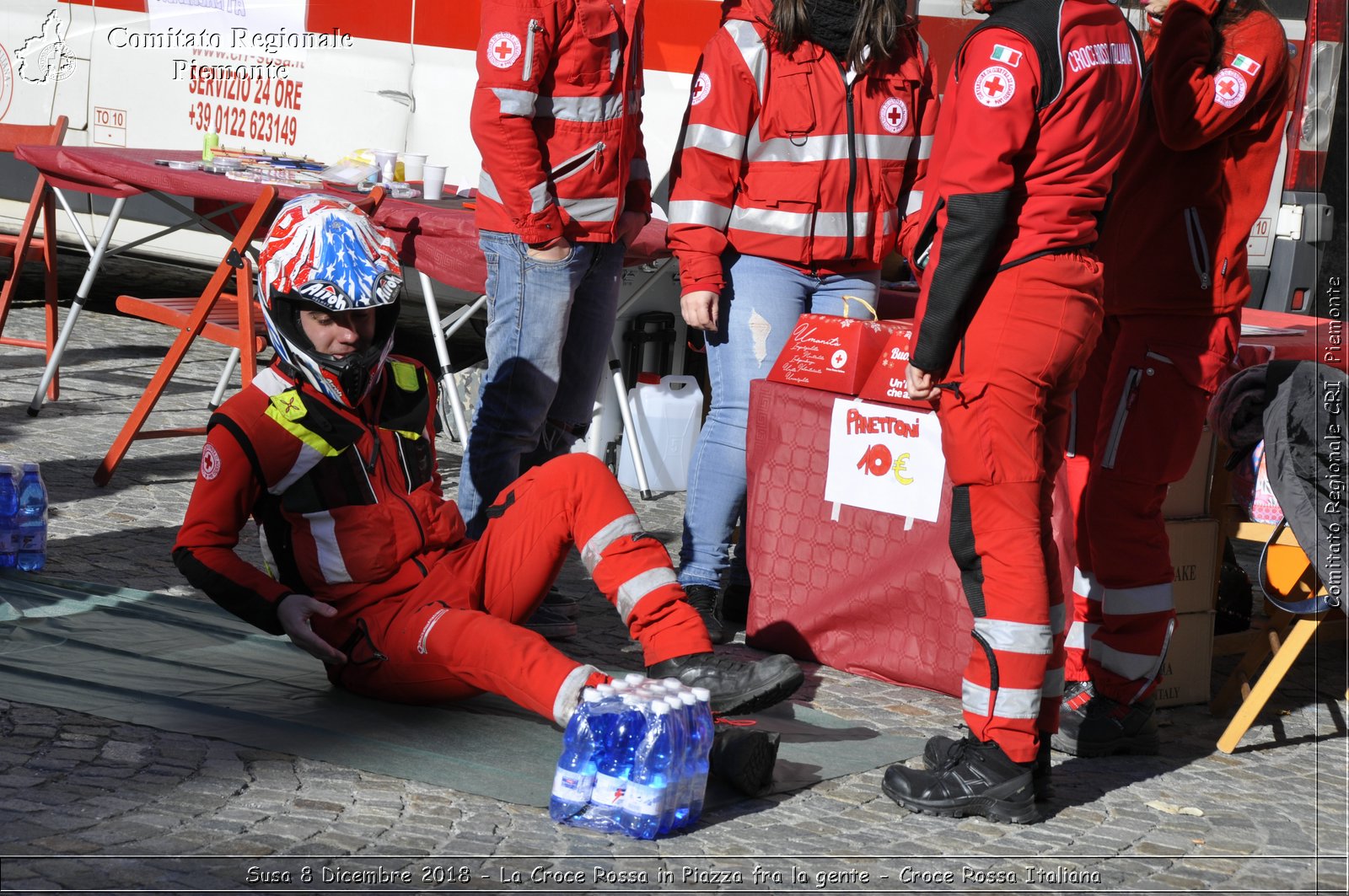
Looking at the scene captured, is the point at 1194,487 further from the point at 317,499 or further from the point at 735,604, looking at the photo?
the point at 317,499

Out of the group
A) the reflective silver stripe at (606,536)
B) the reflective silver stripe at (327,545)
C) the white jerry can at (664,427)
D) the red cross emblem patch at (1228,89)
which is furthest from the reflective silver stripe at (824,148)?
the white jerry can at (664,427)

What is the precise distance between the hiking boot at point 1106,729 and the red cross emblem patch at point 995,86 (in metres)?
1.75

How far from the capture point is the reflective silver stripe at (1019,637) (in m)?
3.67

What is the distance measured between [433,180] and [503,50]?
237cm

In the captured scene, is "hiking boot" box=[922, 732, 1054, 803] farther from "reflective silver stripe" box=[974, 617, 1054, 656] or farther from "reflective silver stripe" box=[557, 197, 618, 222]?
"reflective silver stripe" box=[557, 197, 618, 222]

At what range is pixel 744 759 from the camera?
3645 millimetres

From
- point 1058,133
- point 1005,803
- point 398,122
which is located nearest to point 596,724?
point 1005,803

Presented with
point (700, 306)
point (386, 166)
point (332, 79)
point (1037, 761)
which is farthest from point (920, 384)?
point (332, 79)

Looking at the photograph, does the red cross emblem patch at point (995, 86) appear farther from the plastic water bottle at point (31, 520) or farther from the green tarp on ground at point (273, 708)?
the plastic water bottle at point (31, 520)

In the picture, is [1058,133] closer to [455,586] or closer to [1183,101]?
[1183,101]

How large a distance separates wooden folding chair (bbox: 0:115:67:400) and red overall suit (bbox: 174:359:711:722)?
15.0 feet

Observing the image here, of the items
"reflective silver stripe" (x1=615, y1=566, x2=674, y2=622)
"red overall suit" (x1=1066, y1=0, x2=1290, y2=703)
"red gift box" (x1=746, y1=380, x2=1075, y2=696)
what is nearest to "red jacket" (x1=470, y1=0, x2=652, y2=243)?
"red gift box" (x1=746, y1=380, x2=1075, y2=696)

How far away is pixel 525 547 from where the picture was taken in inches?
162

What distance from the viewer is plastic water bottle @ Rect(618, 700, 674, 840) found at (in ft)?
11.0
